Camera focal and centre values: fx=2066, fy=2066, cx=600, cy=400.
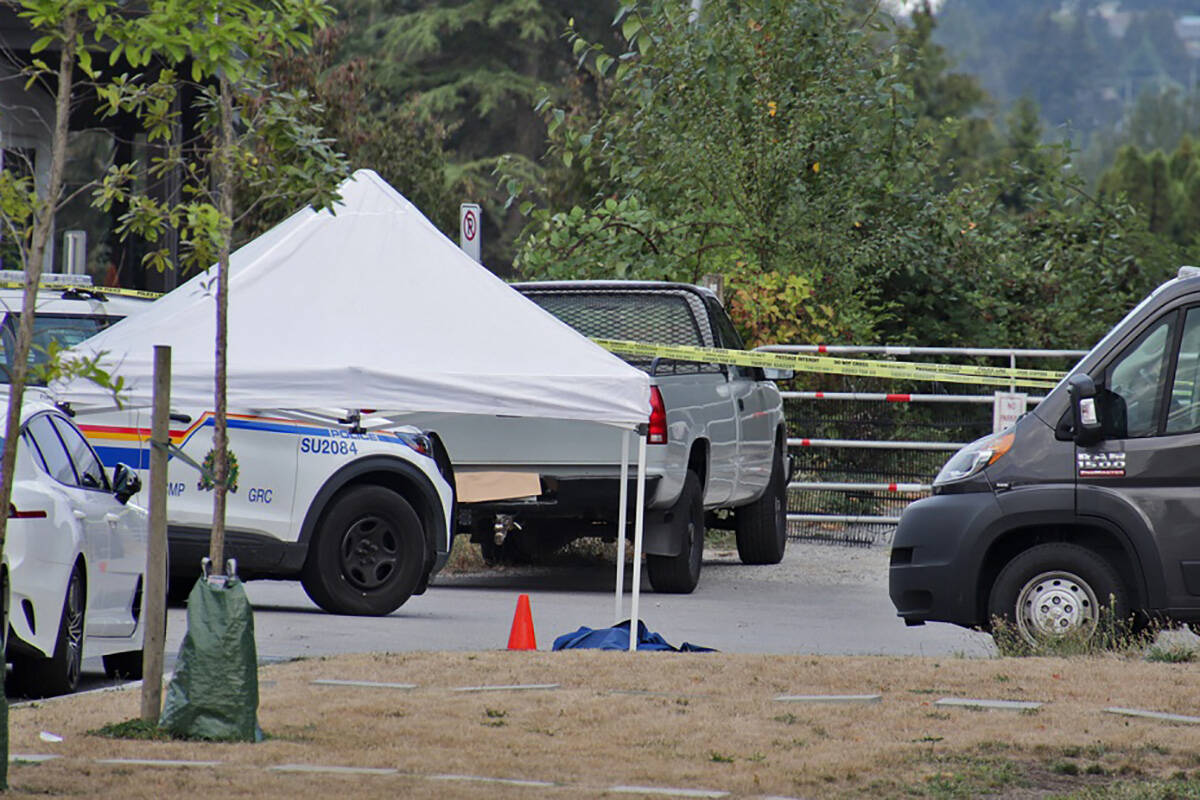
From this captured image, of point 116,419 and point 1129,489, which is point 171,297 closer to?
point 116,419

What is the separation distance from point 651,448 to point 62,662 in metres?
4.93

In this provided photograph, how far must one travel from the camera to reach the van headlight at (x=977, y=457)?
1059cm

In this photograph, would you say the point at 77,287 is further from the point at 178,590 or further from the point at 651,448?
the point at 651,448

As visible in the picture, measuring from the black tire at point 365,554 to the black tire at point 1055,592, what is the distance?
3.67 metres

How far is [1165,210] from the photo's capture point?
5059cm

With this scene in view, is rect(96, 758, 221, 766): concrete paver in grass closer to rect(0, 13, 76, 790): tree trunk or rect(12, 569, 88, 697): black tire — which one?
rect(0, 13, 76, 790): tree trunk

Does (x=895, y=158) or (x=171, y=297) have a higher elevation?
(x=895, y=158)

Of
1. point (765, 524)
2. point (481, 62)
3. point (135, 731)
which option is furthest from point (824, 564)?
point (481, 62)

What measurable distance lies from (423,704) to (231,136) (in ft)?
7.80

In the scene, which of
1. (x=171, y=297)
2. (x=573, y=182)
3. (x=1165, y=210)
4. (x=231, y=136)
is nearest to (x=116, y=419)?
(x=171, y=297)

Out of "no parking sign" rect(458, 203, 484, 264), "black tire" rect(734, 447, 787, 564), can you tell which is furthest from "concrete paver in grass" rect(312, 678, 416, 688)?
"no parking sign" rect(458, 203, 484, 264)

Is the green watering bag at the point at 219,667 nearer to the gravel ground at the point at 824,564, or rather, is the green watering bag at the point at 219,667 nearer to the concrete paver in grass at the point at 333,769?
the concrete paver in grass at the point at 333,769

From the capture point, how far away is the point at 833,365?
53.0 ft

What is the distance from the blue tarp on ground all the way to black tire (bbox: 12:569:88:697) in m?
2.39
